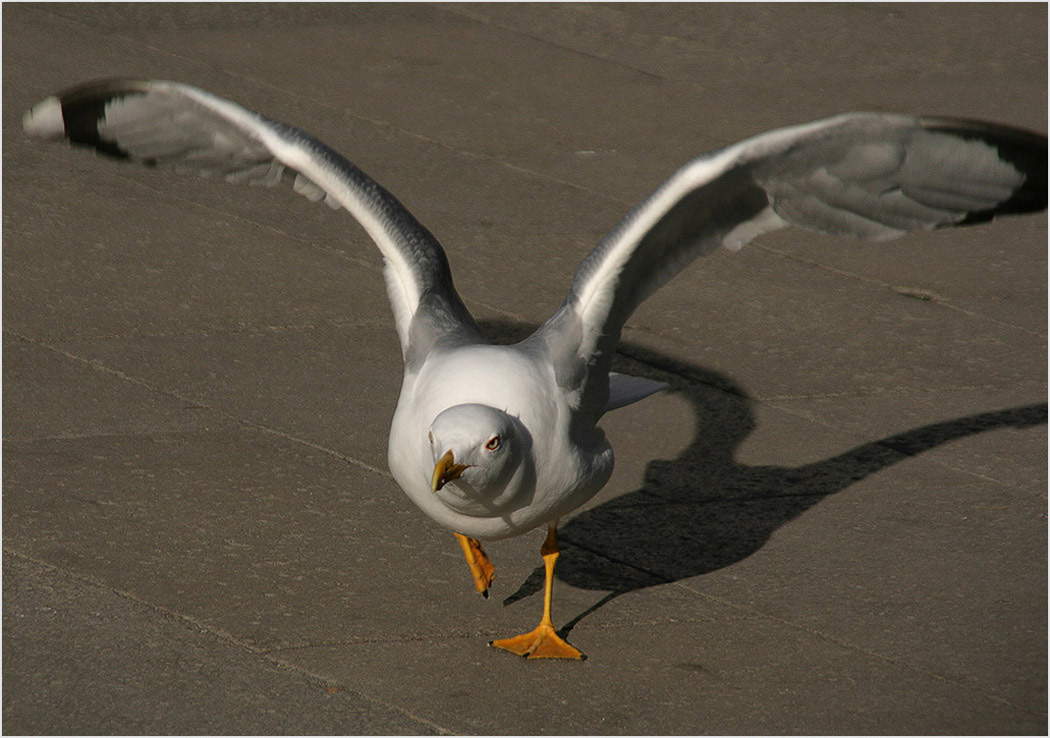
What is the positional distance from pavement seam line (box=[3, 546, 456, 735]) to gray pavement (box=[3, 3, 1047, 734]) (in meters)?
0.02

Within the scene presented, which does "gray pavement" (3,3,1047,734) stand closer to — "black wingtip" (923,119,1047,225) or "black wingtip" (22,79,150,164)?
"black wingtip" (22,79,150,164)

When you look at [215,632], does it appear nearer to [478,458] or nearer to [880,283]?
[478,458]

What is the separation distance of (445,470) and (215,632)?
130 centimetres

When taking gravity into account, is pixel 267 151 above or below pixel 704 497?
above

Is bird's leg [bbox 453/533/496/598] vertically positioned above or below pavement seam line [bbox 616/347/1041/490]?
below

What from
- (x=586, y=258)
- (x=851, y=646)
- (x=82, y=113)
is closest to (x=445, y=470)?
(x=586, y=258)

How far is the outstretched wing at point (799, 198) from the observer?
5285 millimetres

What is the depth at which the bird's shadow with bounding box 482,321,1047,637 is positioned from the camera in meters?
6.41

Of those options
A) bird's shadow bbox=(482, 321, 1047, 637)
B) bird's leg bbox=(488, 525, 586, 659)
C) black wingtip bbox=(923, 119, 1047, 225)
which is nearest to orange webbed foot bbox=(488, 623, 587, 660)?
bird's leg bbox=(488, 525, 586, 659)

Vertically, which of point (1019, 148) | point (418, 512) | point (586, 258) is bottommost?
point (418, 512)

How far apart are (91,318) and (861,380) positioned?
14.3 feet

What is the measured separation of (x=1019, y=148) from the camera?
5.23 m

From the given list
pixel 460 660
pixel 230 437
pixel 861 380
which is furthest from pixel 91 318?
pixel 861 380

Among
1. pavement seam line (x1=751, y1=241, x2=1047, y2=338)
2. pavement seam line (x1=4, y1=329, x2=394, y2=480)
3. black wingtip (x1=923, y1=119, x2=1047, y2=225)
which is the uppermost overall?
black wingtip (x1=923, y1=119, x2=1047, y2=225)
